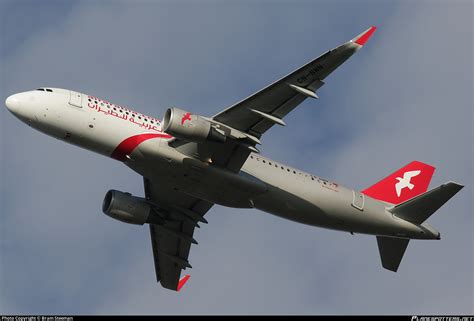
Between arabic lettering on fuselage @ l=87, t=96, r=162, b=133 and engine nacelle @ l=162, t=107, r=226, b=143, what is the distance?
2.30m

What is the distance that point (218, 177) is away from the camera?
→ 46.8 metres

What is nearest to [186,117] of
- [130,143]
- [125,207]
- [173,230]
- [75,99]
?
[130,143]

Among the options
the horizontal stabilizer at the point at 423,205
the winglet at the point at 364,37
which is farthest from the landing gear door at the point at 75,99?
the horizontal stabilizer at the point at 423,205

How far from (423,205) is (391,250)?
4588mm

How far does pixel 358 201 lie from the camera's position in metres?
50.7

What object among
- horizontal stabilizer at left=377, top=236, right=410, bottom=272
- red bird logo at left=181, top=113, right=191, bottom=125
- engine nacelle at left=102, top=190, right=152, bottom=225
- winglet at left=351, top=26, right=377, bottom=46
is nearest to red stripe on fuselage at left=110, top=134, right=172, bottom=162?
red bird logo at left=181, top=113, right=191, bottom=125

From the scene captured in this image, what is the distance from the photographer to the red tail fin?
5331cm

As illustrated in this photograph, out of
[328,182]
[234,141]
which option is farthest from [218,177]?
[328,182]

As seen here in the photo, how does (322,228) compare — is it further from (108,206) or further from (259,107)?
(108,206)

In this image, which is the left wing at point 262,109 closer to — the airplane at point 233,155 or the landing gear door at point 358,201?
the airplane at point 233,155

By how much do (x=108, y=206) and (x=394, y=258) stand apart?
1890 cm

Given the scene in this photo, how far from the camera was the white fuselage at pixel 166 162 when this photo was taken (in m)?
46.0

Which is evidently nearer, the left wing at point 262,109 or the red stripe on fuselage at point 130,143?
the left wing at point 262,109

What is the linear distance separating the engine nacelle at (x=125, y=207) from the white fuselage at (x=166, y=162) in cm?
547
